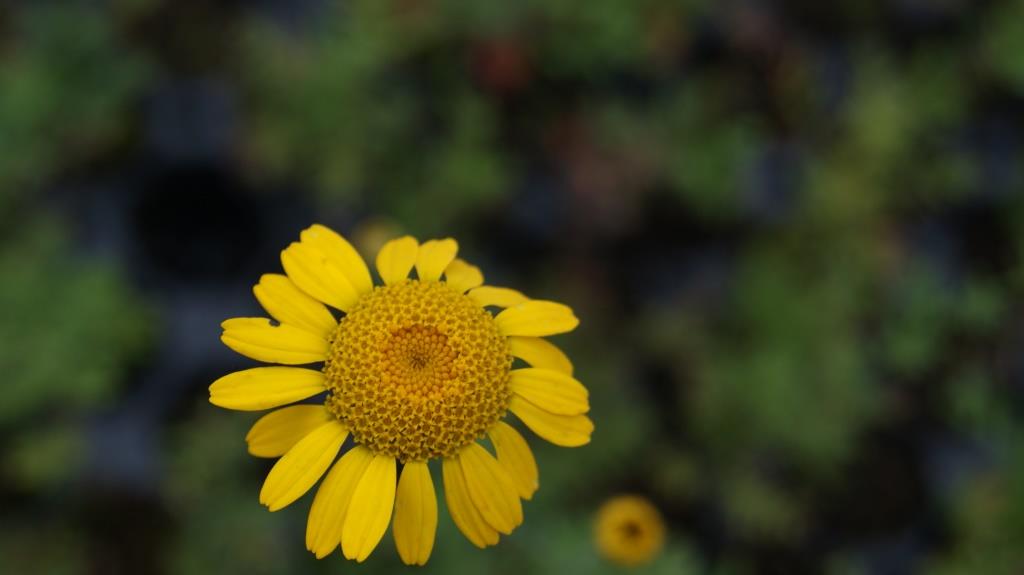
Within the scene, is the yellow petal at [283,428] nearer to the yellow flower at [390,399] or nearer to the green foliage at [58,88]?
the yellow flower at [390,399]

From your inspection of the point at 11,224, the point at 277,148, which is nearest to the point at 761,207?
the point at 277,148

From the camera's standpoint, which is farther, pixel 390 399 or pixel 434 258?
pixel 434 258

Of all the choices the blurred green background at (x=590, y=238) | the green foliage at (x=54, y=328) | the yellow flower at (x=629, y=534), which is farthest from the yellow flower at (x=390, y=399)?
the green foliage at (x=54, y=328)

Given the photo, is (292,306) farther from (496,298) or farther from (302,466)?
(496,298)

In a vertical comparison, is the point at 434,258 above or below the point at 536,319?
above

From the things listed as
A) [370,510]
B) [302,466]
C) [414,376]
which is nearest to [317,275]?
[414,376]

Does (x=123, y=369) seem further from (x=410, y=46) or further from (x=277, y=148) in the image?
(x=410, y=46)

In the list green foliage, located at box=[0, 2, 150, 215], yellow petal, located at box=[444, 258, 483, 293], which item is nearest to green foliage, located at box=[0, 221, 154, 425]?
green foliage, located at box=[0, 2, 150, 215]
